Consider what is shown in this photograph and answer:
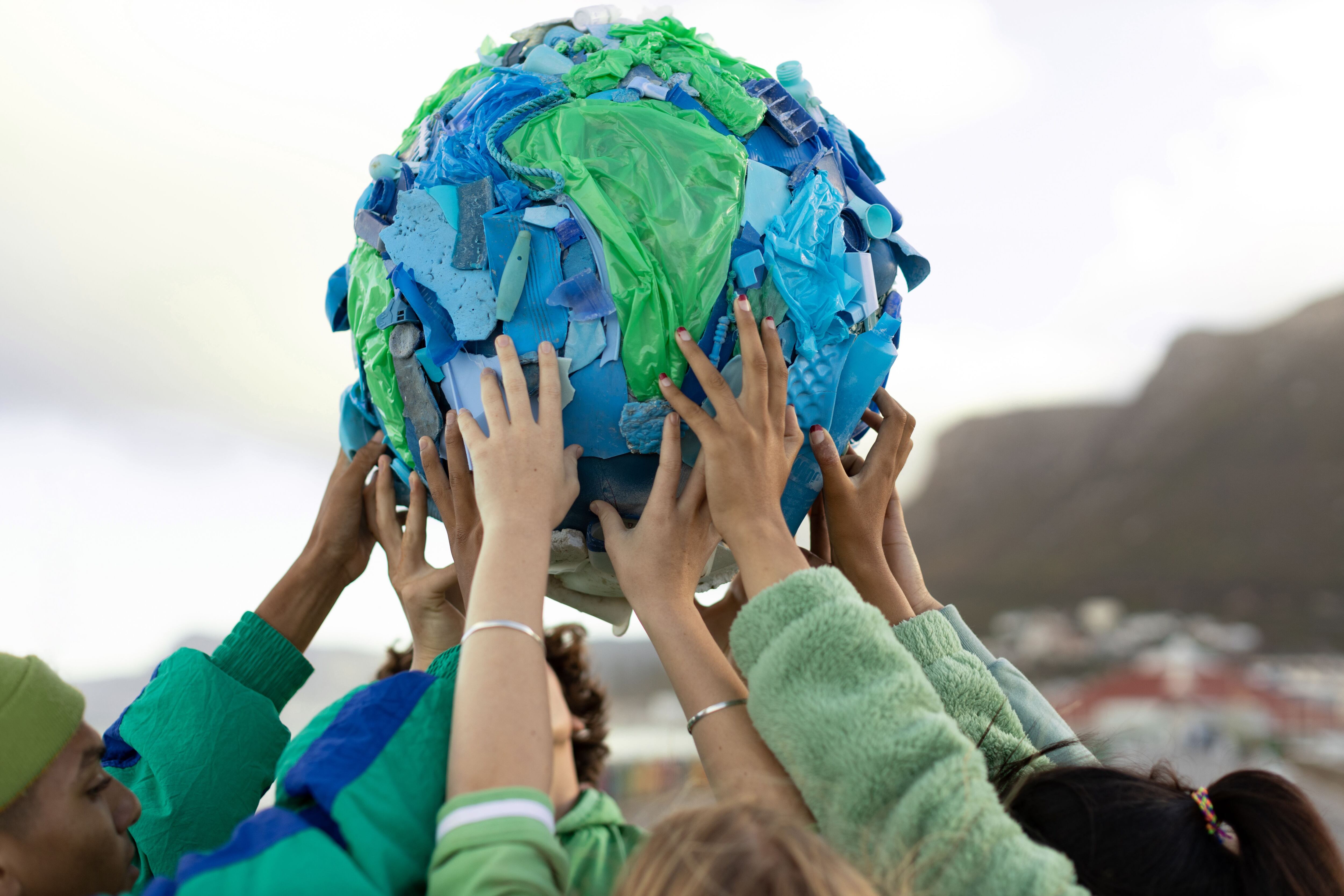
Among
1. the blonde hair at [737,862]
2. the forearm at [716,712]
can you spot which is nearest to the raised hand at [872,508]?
the forearm at [716,712]

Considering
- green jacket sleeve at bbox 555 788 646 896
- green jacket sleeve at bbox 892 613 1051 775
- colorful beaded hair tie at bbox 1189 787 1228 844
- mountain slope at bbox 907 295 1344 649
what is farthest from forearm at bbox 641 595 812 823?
mountain slope at bbox 907 295 1344 649

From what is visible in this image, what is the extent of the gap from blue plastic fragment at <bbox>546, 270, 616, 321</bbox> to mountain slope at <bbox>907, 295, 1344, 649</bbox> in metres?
6.38

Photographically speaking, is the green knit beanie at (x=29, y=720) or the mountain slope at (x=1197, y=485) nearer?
the green knit beanie at (x=29, y=720)

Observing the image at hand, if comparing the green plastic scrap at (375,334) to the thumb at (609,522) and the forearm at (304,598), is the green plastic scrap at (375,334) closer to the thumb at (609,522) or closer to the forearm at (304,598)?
the thumb at (609,522)

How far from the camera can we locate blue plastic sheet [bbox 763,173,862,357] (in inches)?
37.9

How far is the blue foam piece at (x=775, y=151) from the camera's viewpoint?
102 centimetres

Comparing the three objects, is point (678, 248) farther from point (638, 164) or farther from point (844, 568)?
point (844, 568)

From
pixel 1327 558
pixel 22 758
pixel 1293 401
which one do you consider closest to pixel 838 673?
pixel 22 758

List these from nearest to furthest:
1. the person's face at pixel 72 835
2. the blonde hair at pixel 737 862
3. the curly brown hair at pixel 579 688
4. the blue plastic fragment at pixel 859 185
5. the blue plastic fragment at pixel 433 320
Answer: the blonde hair at pixel 737 862, the person's face at pixel 72 835, the blue plastic fragment at pixel 433 320, the blue plastic fragment at pixel 859 185, the curly brown hair at pixel 579 688

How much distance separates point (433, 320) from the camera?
0.98m

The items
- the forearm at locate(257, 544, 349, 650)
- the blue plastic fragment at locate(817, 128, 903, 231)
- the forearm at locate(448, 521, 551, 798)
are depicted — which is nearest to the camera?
the forearm at locate(448, 521, 551, 798)

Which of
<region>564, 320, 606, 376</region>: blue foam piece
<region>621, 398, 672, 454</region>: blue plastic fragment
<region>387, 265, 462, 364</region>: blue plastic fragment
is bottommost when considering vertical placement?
<region>621, 398, 672, 454</region>: blue plastic fragment

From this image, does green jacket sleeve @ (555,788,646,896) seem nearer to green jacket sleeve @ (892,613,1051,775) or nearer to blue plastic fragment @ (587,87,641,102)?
green jacket sleeve @ (892,613,1051,775)

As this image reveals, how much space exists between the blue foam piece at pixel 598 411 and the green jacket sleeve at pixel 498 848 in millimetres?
377
